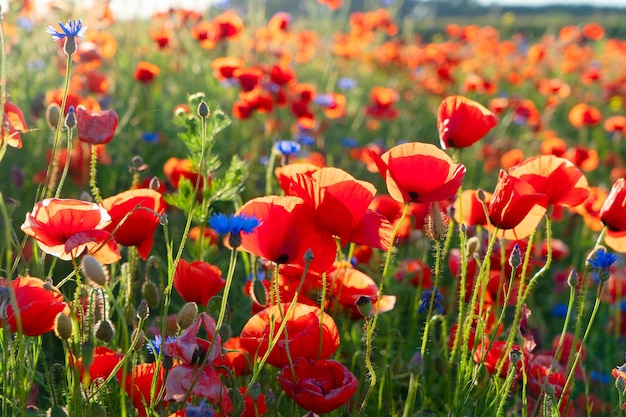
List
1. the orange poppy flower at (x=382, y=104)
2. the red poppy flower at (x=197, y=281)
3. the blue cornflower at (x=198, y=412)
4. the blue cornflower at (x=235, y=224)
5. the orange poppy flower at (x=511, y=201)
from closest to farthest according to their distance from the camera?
the blue cornflower at (x=198, y=412) → the blue cornflower at (x=235, y=224) → the orange poppy flower at (x=511, y=201) → the red poppy flower at (x=197, y=281) → the orange poppy flower at (x=382, y=104)

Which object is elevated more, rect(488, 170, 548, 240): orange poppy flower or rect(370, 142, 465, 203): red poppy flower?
rect(370, 142, 465, 203): red poppy flower

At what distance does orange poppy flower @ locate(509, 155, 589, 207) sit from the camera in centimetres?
136

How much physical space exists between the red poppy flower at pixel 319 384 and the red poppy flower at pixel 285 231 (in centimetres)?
17

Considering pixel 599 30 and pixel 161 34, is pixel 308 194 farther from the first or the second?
pixel 599 30

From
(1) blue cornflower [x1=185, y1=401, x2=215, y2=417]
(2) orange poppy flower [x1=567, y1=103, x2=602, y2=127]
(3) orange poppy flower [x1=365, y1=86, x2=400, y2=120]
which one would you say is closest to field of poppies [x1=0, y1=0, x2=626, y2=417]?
(1) blue cornflower [x1=185, y1=401, x2=215, y2=417]

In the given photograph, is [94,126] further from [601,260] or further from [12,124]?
[601,260]

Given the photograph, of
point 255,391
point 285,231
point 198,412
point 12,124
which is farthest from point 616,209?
point 12,124

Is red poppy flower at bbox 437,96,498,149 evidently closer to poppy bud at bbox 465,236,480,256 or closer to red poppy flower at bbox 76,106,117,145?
poppy bud at bbox 465,236,480,256

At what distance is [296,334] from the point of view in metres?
1.16

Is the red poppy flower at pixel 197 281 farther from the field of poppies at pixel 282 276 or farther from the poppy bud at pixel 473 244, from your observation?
the poppy bud at pixel 473 244

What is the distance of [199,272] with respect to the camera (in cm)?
135

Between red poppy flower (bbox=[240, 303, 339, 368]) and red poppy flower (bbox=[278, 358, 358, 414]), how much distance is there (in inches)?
1.2

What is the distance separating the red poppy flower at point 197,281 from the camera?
135 cm

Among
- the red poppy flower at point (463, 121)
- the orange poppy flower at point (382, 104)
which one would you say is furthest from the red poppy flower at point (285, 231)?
the orange poppy flower at point (382, 104)
